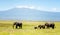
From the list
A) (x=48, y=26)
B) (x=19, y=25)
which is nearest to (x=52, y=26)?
(x=48, y=26)

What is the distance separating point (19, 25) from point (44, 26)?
14.4 feet

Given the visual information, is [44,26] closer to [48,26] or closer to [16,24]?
[48,26]

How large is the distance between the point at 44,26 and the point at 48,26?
5.31 feet

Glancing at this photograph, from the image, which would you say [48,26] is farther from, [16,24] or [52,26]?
[16,24]

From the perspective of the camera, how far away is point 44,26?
34219 mm

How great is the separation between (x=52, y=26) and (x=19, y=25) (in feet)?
18.7

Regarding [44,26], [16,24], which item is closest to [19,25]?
[16,24]

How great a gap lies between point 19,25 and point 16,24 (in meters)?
0.56

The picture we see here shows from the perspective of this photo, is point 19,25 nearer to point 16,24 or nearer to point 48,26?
point 16,24

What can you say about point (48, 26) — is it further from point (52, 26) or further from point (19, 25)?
point (19, 25)

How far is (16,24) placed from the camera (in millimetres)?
35438

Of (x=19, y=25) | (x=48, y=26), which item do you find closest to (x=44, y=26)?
(x=48, y=26)

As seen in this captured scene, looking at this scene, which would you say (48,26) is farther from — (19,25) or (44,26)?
(19,25)
